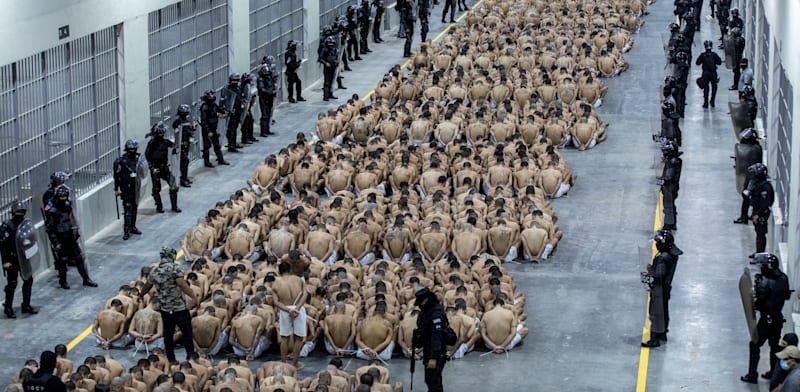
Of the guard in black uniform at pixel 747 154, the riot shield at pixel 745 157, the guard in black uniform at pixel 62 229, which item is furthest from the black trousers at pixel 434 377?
the riot shield at pixel 745 157

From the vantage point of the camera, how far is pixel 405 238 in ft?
80.4

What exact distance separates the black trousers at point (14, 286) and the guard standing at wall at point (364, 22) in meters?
22.5

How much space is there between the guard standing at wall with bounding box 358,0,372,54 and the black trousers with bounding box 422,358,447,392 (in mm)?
25919

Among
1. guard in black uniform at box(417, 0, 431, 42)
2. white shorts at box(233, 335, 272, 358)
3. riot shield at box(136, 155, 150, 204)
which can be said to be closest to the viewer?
white shorts at box(233, 335, 272, 358)

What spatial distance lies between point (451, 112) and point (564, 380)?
13.2 m

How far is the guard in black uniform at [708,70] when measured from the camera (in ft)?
115

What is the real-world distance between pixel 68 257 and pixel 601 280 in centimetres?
830

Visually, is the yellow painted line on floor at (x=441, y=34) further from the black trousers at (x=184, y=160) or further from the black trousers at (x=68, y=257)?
the black trousers at (x=68, y=257)

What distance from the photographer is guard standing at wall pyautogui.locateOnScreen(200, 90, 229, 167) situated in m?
30.2

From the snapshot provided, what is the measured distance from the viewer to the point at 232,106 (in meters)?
31.4

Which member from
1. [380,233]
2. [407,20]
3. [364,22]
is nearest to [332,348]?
[380,233]

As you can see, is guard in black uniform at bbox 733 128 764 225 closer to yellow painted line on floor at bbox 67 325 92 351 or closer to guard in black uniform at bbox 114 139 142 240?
guard in black uniform at bbox 114 139 142 240

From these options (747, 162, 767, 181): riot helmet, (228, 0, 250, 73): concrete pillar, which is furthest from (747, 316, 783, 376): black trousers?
(228, 0, 250, 73): concrete pillar

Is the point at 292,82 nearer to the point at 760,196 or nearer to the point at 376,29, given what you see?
the point at 376,29
